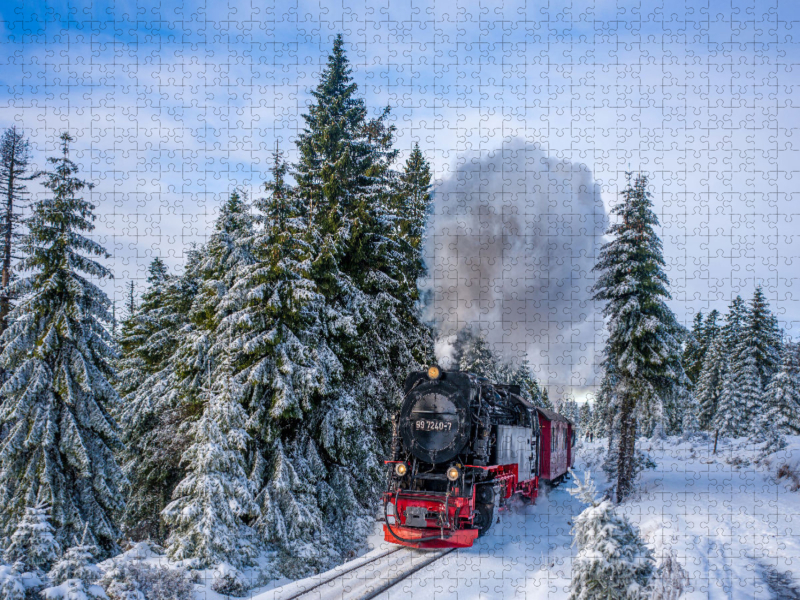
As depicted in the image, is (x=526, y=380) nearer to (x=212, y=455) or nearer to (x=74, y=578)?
(x=212, y=455)

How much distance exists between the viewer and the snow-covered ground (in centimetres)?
960

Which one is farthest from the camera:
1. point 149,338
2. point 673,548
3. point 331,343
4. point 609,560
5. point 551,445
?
point 149,338

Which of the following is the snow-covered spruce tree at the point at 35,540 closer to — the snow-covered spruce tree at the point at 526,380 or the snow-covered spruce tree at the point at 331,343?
the snow-covered spruce tree at the point at 331,343

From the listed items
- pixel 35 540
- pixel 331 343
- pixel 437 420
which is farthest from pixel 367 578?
pixel 331 343

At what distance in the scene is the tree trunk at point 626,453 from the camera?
838 inches

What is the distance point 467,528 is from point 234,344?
27.5ft

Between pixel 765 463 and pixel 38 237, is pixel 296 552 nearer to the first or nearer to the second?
pixel 38 237

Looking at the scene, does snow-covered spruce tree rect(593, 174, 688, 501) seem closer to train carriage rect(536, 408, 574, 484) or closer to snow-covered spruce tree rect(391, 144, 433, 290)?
train carriage rect(536, 408, 574, 484)

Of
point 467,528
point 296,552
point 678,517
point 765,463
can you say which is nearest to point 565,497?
point 765,463

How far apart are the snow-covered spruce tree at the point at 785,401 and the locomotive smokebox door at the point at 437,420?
33.9m

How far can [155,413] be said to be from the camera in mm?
22453

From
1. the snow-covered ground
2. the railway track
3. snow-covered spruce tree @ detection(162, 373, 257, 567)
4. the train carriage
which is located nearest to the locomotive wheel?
the snow-covered ground

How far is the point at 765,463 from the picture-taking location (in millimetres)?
24891

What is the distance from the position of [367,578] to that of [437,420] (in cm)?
441
